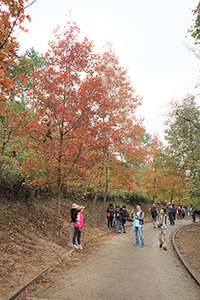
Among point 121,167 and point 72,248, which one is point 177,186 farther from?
point 72,248

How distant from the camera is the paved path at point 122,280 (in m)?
4.80

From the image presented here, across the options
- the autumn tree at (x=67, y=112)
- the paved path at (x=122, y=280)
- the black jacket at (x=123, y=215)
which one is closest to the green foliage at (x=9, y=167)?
the autumn tree at (x=67, y=112)

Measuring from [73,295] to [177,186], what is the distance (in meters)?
27.4

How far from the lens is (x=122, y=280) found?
225 inches

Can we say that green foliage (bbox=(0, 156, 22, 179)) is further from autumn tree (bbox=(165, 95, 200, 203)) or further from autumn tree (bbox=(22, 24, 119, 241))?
autumn tree (bbox=(165, 95, 200, 203))

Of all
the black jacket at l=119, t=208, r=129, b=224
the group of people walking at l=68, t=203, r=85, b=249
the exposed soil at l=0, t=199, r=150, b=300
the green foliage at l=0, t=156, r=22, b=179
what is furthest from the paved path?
the black jacket at l=119, t=208, r=129, b=224

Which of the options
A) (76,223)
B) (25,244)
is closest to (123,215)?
(76,223)

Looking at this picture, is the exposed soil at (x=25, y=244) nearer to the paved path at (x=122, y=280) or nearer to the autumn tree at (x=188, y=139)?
the paved path at (x=122, y=280)

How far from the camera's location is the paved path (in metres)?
4.80

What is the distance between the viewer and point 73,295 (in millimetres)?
4703

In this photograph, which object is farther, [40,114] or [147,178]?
[147,178]

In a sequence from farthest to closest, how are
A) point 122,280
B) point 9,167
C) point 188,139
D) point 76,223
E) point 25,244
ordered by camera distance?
1. point 188,139
2. point 76,223
3. point 9,167
4. point 25,244
5. point 122,280

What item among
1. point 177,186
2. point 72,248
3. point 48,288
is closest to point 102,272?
point 48,288

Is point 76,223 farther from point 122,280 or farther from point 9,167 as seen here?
point 122,280
